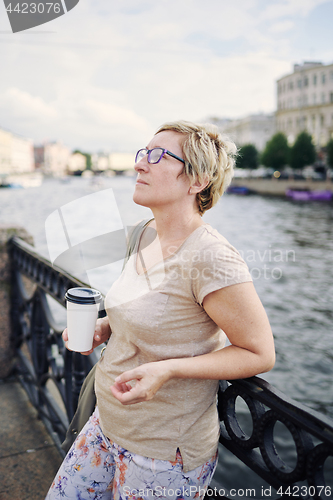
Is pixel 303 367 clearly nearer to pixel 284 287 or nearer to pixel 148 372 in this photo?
pixel 284 287

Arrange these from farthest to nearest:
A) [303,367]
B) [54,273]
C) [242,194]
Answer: [242,194] < [303,367] < [54,273]

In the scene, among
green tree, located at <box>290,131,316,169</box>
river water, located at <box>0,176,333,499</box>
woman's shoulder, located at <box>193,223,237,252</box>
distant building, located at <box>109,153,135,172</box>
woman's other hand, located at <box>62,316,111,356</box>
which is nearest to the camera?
woman's shoulder, located at <box>193,223,237,252</box>

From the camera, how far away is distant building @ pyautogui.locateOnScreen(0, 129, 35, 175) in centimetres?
11085

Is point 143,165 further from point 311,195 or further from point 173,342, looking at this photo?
point 311,195

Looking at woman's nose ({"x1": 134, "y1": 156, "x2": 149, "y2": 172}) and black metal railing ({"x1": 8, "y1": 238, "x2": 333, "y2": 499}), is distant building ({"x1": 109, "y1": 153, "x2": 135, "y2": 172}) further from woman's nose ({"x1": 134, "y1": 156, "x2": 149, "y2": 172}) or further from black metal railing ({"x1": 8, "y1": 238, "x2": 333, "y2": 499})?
woman's nose ({"x1": 134, "y1": 156, "x2": 149, "y2": 172})

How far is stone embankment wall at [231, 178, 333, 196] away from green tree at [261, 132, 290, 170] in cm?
286

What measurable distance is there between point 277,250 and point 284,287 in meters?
6.96

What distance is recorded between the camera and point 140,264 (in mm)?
1408

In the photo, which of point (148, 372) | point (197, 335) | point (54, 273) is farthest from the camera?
point (54, 273)

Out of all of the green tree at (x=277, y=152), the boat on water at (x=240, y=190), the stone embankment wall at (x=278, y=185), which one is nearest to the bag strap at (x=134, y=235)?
the stone embankment wall at (x=278, y=185)

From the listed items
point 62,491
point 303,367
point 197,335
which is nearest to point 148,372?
point 197,335

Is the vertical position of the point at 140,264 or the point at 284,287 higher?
the point at 140,264

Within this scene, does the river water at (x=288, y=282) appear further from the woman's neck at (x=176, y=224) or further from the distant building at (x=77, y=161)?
the distant building at (x=77, y=161)

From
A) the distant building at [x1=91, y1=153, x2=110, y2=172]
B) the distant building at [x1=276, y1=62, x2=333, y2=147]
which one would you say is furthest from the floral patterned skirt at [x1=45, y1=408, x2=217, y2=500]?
the distant building at [x1=91, y1=153, x2=110, y2=172]
